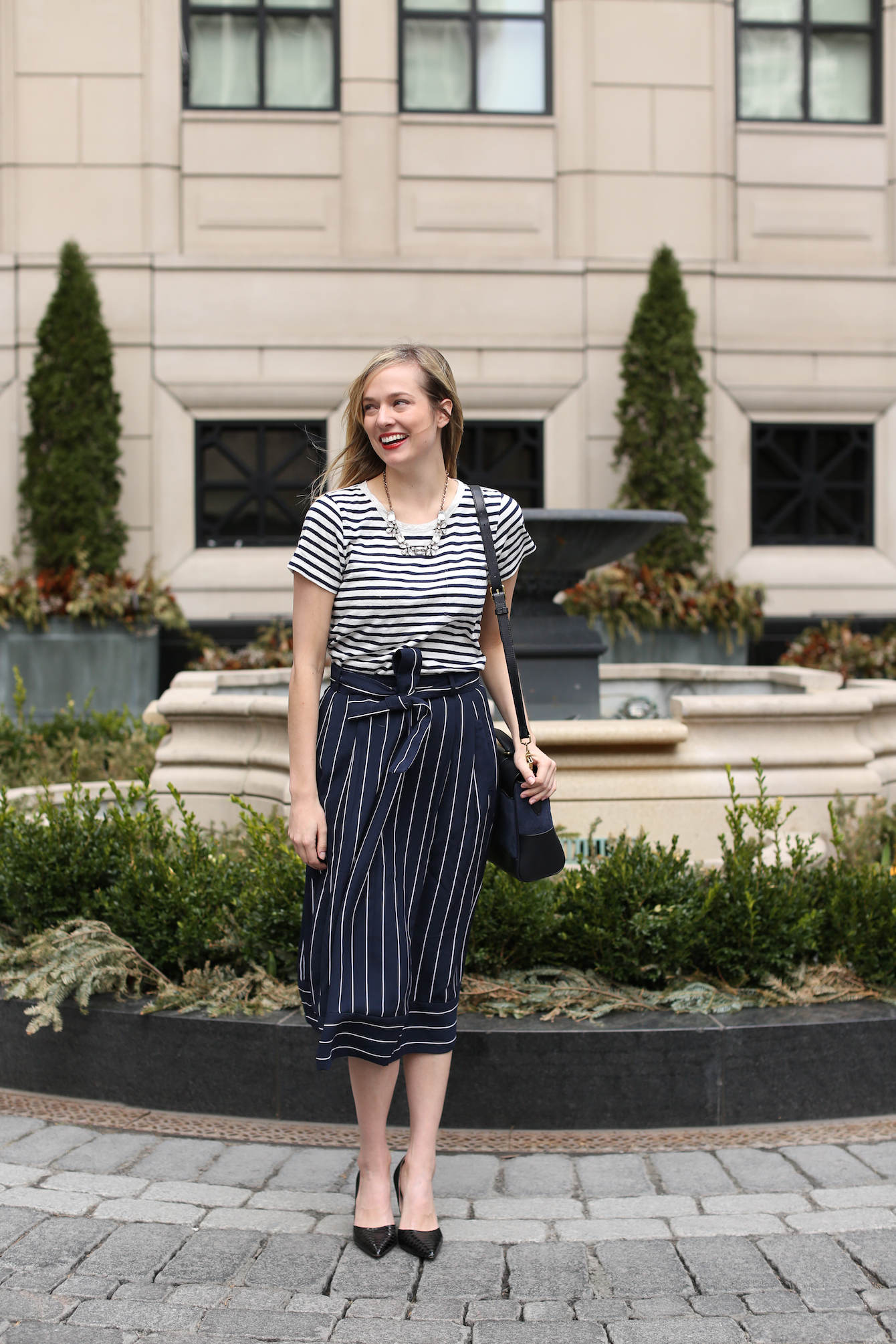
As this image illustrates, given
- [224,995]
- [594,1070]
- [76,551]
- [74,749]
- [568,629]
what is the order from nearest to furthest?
[594,1070]
[224,995]
[568,629]
[74,749]
[76,551]

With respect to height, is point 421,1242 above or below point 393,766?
below

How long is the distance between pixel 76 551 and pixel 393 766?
9.32m

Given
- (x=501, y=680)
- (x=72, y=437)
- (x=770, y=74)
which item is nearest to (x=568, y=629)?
(x=501, y=680)

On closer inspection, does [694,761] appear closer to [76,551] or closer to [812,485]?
[76,551]

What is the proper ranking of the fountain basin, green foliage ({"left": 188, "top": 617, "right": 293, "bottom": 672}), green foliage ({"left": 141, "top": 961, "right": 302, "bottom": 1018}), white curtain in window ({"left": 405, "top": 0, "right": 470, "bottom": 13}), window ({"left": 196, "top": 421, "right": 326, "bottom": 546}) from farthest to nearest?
1. white curtain in window ({"left": 405, "top": 0, "right": 470, "bottom": 13})
2. window ({"left": 196, "top": 421, "right": 326, "bottom": 546})
3. green foliage ({"left": 188, "top": 617, "right": 293, "bottom": 672})
4. the fountain basin
5. green foliage ({"left": 141, "top": 961, "right": 302, "bottom": 1018})

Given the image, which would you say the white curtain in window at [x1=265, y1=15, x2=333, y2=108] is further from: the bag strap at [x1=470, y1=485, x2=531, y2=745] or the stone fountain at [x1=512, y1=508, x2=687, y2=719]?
the bag strap at [x1=470, y1=485, x2=531, y2=745]

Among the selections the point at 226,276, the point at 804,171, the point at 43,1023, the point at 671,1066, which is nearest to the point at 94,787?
the point at 43,1023

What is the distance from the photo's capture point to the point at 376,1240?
2885mm

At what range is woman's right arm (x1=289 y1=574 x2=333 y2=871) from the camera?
9.26ft

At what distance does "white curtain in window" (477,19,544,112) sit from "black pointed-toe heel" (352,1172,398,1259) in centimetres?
1188

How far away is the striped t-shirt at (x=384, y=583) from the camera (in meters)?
2.84

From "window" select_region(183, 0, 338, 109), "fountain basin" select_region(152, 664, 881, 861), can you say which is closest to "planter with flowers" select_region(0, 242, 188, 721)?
"window" select_region(183, 0, 338, 109)

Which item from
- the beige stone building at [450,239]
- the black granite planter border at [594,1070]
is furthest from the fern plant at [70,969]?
the beige stone building at [450,239]

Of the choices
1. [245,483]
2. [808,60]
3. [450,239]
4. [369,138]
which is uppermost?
[808,60]
